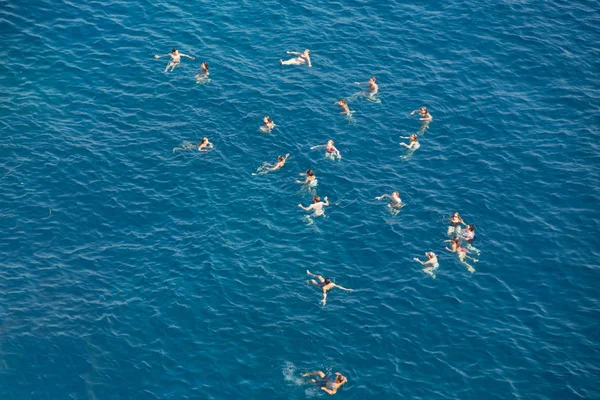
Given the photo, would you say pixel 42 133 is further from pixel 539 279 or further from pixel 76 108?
pixel 539 279

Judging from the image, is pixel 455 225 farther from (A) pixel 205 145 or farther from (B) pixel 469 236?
(A) pixel 205 145

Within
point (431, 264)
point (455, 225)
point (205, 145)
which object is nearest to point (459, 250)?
Result: point (455, 225)

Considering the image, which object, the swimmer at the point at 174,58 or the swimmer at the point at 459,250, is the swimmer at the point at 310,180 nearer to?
the swimmer at the point at 459,250

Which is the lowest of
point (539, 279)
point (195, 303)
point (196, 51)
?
point (195, 303)

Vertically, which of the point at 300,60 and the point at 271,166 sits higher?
the point at 300,60

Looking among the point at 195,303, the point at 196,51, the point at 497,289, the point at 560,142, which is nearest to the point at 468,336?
the point at 497,289

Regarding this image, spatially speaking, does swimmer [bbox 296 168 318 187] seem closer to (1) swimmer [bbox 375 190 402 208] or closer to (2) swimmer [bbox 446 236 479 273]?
(1) swimmer [bbox 375 190 402 208]

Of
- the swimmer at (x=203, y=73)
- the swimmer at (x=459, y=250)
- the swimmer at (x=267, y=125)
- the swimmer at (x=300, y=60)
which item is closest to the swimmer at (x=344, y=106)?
the swimmer at (x=300, y=60)
